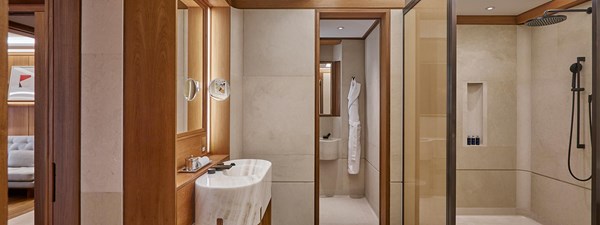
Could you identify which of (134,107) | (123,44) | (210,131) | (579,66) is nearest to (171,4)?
(123,44)

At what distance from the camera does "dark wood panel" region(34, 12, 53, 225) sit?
61.9 inches

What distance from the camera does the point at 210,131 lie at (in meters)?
2.88

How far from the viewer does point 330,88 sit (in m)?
5.29

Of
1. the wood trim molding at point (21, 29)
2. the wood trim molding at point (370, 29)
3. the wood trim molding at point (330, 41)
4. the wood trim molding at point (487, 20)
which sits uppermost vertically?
the wood trim molding at point (370, 29)

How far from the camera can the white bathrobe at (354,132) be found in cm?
490

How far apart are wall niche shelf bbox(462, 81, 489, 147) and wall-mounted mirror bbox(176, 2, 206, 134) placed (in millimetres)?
1738

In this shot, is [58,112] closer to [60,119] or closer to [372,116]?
[60,119]

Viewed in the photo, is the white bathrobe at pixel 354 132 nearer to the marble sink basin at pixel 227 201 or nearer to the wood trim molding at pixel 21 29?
the marble sink basin at pixel 227 201

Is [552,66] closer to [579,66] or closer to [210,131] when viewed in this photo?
[579,66]

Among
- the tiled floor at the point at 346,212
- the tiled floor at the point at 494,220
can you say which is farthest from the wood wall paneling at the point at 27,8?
the tiled floor at the point at 346,212

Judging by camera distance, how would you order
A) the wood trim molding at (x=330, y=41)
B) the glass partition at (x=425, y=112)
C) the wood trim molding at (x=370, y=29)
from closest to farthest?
the glass partition at (x=425, y=112)
the wood trim molding at (x=370, y=29)
the wood trim molding at (x=330, y=41)

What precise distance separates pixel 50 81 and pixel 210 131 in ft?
4.50

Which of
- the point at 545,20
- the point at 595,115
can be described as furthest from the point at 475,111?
the point at 595,115

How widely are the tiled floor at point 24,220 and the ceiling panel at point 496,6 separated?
7.97ft
